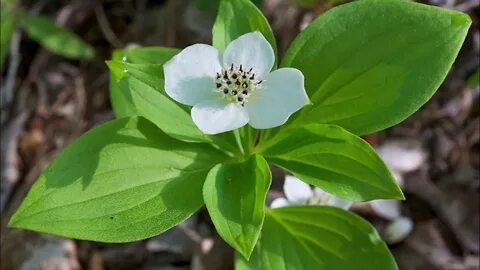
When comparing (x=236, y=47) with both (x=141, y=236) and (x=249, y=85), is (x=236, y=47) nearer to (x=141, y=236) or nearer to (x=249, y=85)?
(x=249, y=85)

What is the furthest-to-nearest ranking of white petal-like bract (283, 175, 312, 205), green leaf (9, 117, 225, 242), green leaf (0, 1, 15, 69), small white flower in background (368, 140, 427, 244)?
green leaf (0, 1, 15, 69) < small white flower in background (368, 140, 427, 244) < white petal-like bract (283, 175, 312, 205) < green leaf (9, 117, 225, 242)

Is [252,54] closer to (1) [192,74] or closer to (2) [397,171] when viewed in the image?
(1) [192,74]

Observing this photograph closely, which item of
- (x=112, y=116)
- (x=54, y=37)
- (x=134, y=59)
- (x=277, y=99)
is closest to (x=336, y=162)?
(x=277, y=99)

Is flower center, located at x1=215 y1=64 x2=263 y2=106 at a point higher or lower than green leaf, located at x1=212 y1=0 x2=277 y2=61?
lower

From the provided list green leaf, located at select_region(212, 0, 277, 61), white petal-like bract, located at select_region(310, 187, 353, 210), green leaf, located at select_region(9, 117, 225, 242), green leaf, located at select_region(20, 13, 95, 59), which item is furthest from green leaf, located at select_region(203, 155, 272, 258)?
green leaf, located at select_region(20, 13, 95, 59)

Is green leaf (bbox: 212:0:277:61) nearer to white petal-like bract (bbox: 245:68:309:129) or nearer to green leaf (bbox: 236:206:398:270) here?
white petal-like bract (bbox: 245:68:309:129)

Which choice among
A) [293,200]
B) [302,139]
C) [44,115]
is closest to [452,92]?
[293,200]
